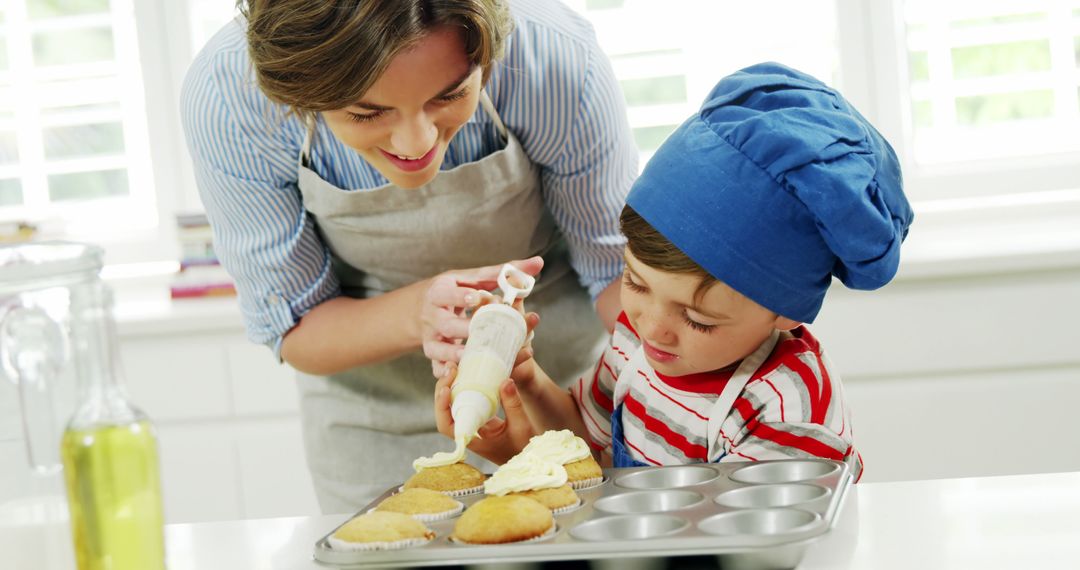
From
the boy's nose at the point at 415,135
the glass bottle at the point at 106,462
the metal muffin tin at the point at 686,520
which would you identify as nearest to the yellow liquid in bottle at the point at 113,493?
the glass bottle at the point at 106,462

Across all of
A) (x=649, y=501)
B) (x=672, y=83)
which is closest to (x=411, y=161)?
(x=649, y=501)

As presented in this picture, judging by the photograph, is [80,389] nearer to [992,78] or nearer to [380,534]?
[380,534]

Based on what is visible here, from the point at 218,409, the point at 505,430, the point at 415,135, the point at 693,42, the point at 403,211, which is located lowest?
the point at 218,409

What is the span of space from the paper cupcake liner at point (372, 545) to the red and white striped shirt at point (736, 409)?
15.3 inches

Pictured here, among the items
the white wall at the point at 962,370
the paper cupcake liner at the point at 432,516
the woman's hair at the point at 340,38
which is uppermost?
the woman's hair at the point at 340,38

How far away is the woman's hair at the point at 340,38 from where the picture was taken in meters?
1.11

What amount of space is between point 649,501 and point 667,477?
0.07 m

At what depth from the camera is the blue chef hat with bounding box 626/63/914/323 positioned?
100 centimetres

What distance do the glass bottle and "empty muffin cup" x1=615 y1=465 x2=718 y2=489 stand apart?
41 cm

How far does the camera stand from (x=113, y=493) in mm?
725

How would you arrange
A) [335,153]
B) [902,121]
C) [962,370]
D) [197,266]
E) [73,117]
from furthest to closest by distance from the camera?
1. [73,117]
2. [902,121]
3. [197,266]
4. [962,370]
5. [335,153]

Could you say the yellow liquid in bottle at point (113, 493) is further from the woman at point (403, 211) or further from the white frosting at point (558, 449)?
the woman at point (403, 211)

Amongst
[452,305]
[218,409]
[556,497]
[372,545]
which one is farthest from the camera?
[218,409]

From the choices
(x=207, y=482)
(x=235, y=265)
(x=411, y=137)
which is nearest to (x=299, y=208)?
(x=235, y=265)
